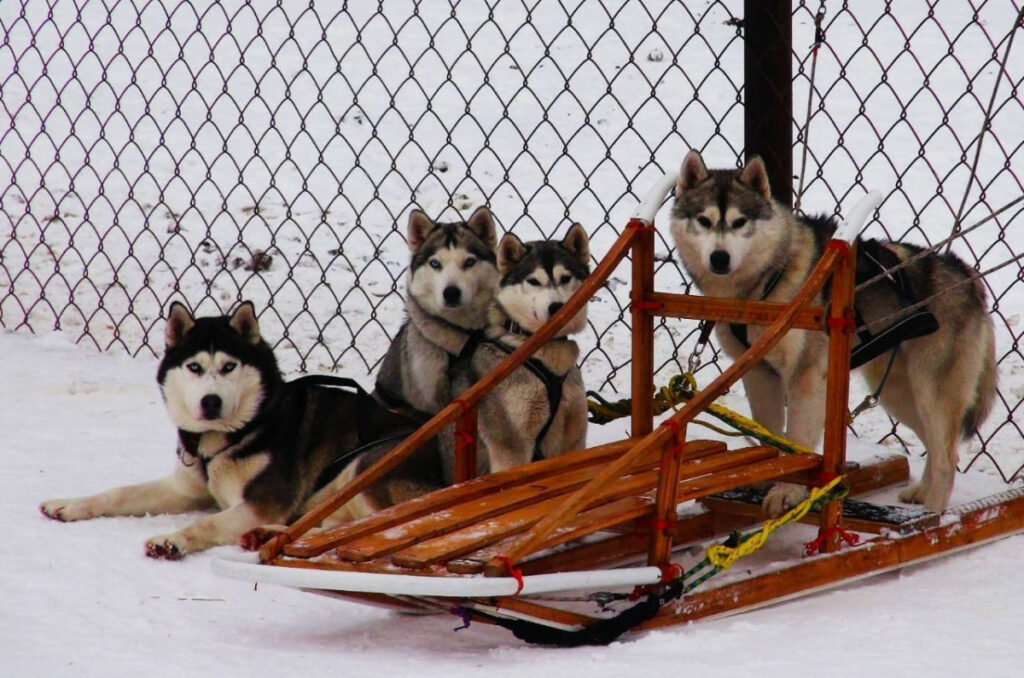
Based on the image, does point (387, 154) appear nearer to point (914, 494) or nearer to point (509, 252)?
point (509, 252)

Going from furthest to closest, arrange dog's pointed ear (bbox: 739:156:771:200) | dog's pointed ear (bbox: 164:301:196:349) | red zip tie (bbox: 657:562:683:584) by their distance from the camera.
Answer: dog's pointed ear (bbox: 164:301:196:349) < dog's pointed ear (bbox: 739:156:771:200) < red zip tie (bbox: 657:562:683:584)

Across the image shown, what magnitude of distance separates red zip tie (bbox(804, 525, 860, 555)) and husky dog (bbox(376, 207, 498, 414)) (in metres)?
1.24

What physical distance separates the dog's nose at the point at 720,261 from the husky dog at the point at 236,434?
100 centimetres

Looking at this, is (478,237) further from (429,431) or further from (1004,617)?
(1004,617)

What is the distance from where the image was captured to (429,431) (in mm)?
3373

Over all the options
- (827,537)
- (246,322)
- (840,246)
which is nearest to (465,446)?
(246,322)

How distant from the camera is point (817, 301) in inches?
144

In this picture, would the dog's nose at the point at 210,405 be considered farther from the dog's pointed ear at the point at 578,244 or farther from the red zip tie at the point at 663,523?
the red zip tie at the point at 663,523

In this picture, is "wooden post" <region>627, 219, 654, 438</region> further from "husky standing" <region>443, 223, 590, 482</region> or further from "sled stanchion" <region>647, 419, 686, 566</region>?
"sled stanchion" <region>647, 419, 686, 566</region>

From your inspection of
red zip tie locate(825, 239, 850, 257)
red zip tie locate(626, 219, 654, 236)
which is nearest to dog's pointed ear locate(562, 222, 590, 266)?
red zip tie locate(626, 219, 654, 236)

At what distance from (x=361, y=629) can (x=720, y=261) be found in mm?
1327

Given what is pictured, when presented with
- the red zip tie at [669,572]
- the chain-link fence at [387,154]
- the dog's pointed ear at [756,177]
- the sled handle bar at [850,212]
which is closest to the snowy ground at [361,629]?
the red zip tie at [669,572]

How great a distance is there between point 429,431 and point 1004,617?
136cm

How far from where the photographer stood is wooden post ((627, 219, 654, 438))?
3684 millimetres
